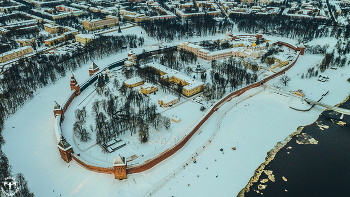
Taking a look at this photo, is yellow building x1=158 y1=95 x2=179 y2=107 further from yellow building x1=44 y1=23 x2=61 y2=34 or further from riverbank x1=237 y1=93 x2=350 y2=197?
yellow building x1=44 y1=23 x2=61 y2=34

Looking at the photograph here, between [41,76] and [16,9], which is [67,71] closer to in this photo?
[41,76]

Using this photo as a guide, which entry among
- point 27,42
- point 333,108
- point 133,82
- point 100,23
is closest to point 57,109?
point 133,82

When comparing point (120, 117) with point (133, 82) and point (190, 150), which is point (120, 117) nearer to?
point (133, 82)

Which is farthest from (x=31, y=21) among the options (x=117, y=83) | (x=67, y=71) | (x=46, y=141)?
(x=46, y=141)

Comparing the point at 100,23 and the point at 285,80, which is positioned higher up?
the point at 100,23

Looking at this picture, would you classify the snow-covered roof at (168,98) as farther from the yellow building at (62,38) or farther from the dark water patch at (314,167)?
the yellow building at (62,38)
